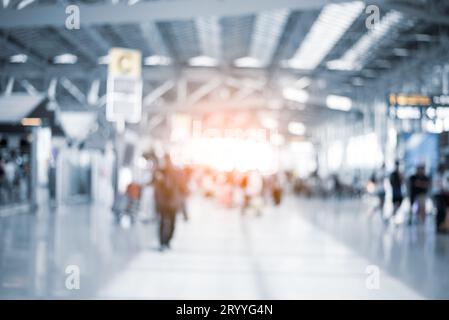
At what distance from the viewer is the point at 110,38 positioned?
19938mm

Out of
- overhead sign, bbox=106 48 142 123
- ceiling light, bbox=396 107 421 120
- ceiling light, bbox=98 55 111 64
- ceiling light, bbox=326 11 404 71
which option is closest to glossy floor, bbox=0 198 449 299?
overhead sign, bbox=106 48 142 123

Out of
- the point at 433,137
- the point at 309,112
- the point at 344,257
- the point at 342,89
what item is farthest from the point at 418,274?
the point at 309,112

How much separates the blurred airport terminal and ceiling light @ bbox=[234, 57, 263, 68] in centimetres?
9

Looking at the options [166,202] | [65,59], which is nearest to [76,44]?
[65,59]

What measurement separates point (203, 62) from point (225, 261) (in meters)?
19.1

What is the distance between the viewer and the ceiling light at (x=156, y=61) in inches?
963

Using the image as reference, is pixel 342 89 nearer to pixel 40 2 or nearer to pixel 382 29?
pixel 382 29

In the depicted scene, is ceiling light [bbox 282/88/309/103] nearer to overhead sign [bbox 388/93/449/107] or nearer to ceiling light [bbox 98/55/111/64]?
ceiling light [bbox 98/55/111/64]

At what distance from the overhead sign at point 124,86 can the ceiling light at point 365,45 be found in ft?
28.5

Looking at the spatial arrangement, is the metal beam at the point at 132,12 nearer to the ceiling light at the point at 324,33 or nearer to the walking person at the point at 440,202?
the ceiling light at the point at 324,33

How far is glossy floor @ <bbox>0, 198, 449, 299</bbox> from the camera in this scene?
609 centimetres

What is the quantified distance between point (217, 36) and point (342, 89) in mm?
10276

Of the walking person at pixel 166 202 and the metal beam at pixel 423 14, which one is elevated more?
the metal beam at pixel 423 14

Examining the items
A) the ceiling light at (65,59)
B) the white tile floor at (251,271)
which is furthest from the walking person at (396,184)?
the ceiling light at (65,59)
